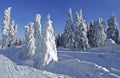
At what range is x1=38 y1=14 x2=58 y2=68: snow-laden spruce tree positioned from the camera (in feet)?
144

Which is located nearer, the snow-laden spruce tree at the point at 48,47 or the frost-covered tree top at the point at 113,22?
the snow-laden spruce tree at the point at 48,47

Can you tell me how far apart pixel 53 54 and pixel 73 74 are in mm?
9588

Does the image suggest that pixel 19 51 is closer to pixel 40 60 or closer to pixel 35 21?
pixel 35 21

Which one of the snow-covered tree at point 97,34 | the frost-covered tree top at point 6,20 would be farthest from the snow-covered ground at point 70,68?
the frost-covered tree top at point 6,20

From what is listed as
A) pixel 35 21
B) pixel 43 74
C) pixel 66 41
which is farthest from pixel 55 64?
pixel 66 41

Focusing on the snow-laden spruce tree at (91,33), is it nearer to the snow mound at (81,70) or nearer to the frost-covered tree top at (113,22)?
the frost-covered tree top at (113,22)

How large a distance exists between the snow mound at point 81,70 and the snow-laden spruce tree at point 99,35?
46.6 m

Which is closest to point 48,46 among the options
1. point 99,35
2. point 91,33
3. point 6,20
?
point 99,35

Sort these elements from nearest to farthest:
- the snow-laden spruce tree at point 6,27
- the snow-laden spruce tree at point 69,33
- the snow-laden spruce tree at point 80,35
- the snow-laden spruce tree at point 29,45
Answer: the snow-laden spruce tree at point 29,45, the snow-laden spruce tree at point 80,35, the snow-laden spruce tree at point 69,33, the snow-laden spruce tree at point 6,27

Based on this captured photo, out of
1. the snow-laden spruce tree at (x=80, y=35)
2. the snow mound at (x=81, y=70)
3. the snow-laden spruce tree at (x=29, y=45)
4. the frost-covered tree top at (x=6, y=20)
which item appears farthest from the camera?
the frost-covered tree top at (x=6, y=20)

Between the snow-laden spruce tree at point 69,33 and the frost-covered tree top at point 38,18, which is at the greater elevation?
the frost-covered tree top at point 38,18

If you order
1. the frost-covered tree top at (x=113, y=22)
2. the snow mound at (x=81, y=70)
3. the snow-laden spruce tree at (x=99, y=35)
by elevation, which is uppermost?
the frost-covered tree top at (x=113, y=22)

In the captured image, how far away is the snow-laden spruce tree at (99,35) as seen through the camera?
8500cm

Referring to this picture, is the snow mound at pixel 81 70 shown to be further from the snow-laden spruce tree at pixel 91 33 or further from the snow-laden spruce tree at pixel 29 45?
the snow-laden spruce tree at pixel 91 33
